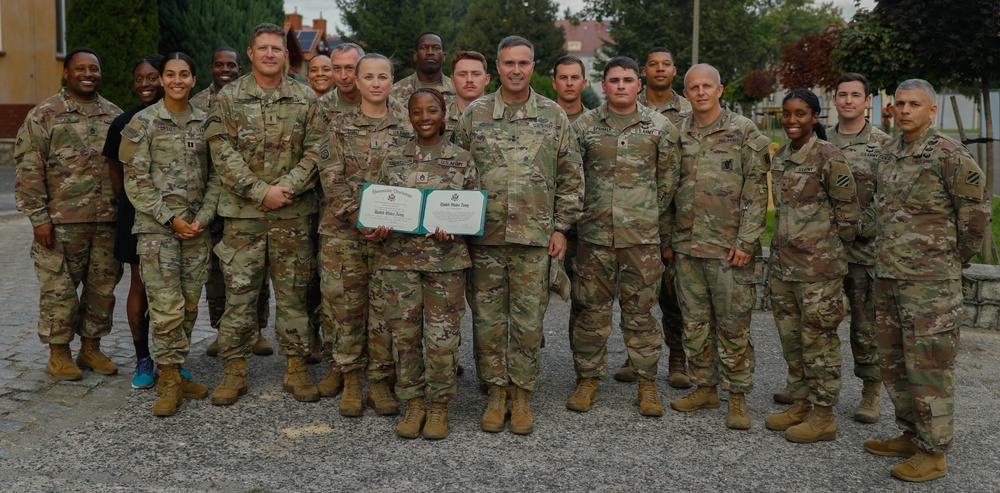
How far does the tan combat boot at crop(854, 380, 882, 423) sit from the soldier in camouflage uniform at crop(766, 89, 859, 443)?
0.40 m

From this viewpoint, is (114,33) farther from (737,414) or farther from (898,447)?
(898,447)

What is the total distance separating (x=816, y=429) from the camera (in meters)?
5.09

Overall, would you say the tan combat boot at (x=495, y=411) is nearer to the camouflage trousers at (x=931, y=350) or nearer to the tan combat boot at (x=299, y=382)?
the tan combat boot at (x=299, y=382)

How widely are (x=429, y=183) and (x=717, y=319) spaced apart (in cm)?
199

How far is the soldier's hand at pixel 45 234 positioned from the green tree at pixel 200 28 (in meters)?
15.6

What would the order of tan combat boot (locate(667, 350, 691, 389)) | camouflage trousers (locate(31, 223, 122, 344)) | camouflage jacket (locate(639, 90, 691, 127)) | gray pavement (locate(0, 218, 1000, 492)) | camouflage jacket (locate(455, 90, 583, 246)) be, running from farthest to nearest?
camouflage jacket (locate(639, 90, 691, 127)), tan combat boot (locate(667, 350, 691, 389)), camouflage trousers (locate(31, 223, 122, 344)), camouflage jacket (locate(455, 90, 583, 246)), gray pavement (locate(0, 218, 1000, 492))

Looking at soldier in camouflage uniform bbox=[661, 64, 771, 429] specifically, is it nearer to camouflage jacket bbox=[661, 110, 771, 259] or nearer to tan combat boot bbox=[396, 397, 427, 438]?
camouflage jacket bbox=[661, 110, 771, 259]

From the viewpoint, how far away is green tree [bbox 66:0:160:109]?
1795 cm

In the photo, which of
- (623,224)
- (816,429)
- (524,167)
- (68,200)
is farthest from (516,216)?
(68,200)

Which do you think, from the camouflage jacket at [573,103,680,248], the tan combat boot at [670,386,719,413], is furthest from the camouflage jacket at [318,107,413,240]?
the tan combat boot at [670,386,719,413]

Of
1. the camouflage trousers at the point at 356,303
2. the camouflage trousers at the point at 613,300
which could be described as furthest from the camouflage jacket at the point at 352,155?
the camouflage trousers at the point at 613,300

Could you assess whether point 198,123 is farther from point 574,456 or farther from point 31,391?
point 574,456

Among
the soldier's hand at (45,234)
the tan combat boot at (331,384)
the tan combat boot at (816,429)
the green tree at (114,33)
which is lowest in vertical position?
the tan combat boot at (816,429)

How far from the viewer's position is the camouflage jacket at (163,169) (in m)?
5.44
